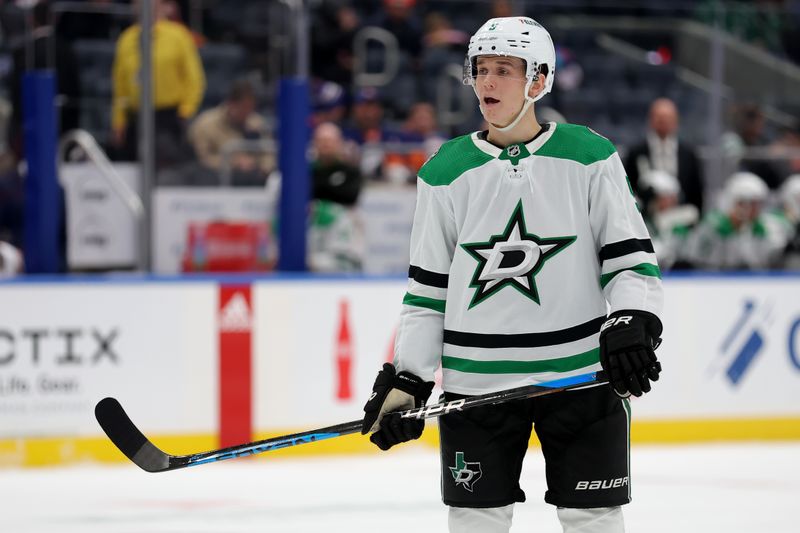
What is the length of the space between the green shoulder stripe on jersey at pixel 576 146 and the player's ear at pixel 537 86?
87 mm

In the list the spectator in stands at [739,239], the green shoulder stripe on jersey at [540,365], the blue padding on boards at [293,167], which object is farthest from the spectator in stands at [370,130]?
the green shoulder stripe on jersey at [540,365]

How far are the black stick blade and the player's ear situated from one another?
1.19 m

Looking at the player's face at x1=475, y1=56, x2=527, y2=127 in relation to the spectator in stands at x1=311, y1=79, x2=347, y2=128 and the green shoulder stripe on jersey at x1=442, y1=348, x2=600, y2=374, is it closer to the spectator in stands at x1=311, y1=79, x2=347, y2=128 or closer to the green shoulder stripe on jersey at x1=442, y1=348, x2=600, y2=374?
the green shoulder stripe on jersey at x1=442, y1=348, x2=600, y2=374

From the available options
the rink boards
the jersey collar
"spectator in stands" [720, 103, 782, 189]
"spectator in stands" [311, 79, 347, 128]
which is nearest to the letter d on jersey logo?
the jersey collar

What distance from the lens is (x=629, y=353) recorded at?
2734 mm

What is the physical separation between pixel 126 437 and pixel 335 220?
3465 mm

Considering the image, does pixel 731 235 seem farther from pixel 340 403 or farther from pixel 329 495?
pixel 329 495

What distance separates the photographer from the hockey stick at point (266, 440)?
2875 mm

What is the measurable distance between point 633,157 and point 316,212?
1.84 meters

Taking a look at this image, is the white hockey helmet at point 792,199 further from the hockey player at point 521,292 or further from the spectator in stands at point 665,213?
the hockey player at point 521,292

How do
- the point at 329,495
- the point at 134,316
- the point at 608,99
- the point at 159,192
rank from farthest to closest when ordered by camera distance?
the point at 608,99
the point at 159,192
the point at 134,316
the point at 329,495

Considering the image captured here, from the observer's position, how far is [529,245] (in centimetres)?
290

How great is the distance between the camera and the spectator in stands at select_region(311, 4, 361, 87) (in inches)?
321

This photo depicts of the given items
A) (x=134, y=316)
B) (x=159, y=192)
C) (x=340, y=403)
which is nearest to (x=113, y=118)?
(x=159, y=192)
